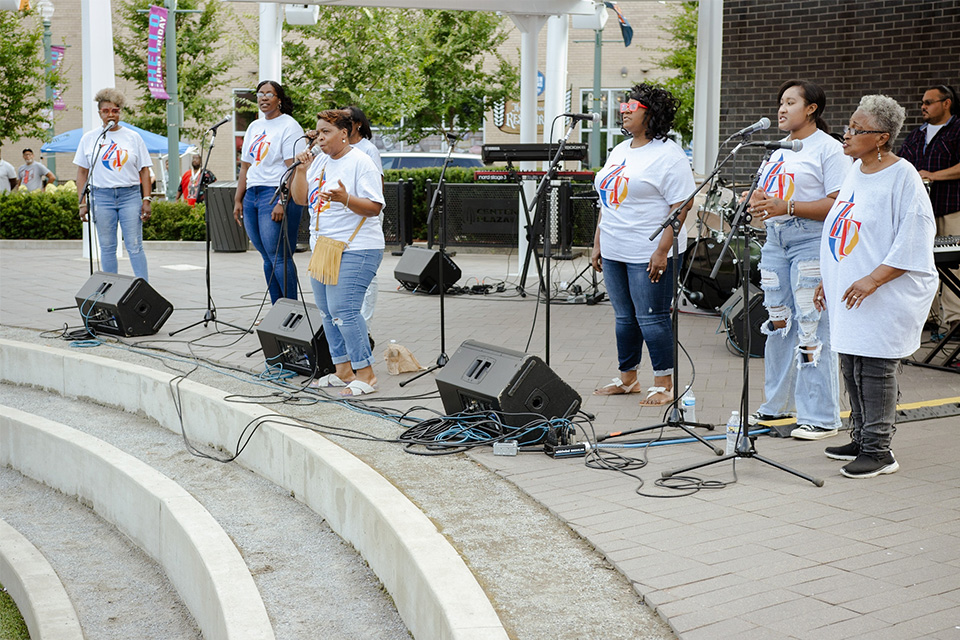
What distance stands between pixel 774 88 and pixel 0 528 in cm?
867

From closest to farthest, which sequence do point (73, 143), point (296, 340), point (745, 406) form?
point (745, 406) → point (296, 340) → point (73, 143)

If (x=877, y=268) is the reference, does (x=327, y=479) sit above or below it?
below

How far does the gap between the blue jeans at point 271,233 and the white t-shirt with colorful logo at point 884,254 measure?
439 cm

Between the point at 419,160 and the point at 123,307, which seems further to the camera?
the point at 419,160

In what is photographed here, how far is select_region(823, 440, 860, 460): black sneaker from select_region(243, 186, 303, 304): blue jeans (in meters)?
4.31

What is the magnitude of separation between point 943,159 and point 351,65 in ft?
56.0

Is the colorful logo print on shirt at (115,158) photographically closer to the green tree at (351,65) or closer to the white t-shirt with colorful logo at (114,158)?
the white t-shirt with colorful logo at (114,158)

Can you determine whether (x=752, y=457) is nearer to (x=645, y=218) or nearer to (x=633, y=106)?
(x=645, y=218)

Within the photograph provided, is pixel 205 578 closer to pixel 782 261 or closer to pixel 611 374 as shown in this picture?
pixel 782 261

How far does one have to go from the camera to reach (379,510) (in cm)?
406

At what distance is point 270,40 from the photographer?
43.5ft

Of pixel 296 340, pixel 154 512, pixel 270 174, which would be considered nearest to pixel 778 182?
pixel 296 340

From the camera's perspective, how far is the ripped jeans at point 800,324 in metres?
5.17

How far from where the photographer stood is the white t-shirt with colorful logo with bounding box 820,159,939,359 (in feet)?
14.4
